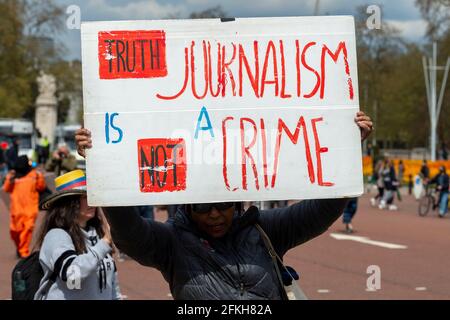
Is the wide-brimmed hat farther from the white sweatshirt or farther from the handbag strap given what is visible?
the handbag strap

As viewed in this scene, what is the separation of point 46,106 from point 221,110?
6274 centimetres

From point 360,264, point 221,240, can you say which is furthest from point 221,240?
point 360,264

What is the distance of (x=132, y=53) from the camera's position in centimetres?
297

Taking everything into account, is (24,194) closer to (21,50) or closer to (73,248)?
(73,248)

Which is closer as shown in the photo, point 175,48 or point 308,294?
point 175,48

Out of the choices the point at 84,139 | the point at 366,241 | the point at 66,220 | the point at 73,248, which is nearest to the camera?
the point at 84,139

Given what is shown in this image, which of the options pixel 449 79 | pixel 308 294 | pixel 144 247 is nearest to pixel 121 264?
pixel 308 294

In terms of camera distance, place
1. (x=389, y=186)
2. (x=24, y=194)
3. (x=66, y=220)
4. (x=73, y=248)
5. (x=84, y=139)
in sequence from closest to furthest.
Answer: (x=84, y=139) < (x=73, y=248) < (x=66, y=220) < (x=24, y=194) < (x=389, y=186)

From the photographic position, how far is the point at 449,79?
51.4 metres

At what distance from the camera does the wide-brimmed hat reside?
14.5 feet

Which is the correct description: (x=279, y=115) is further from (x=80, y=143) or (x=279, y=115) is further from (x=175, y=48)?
(x=80, y=143)

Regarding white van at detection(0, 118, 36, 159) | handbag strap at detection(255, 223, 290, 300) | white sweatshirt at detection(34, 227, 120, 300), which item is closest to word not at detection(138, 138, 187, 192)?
handbag strap at detection(255, 223, 290, 300)
